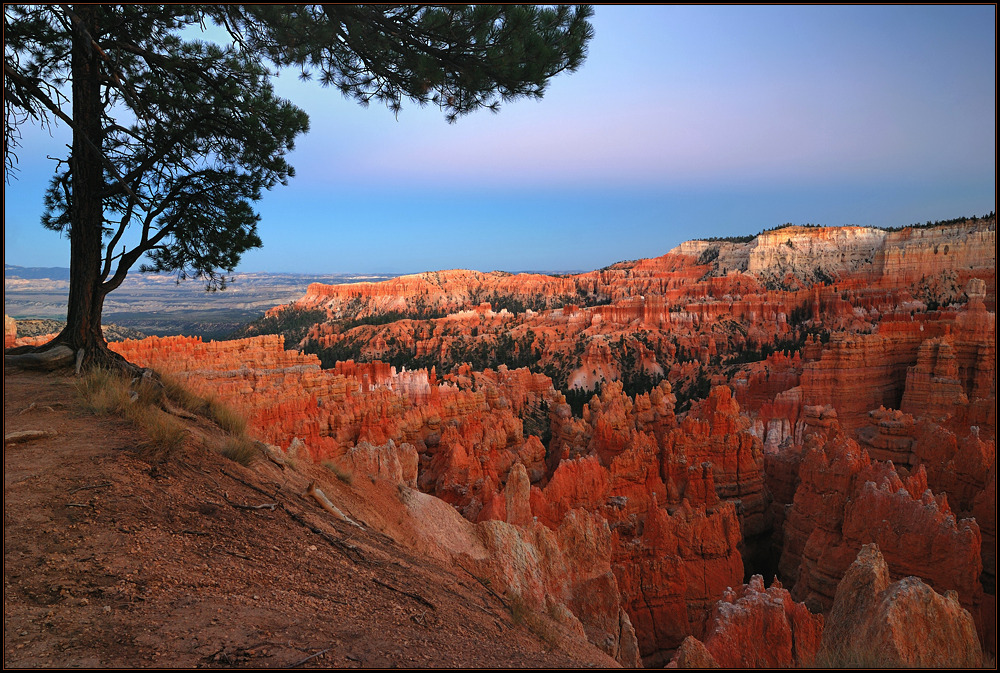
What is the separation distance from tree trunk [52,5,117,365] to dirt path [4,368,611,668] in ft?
6.73

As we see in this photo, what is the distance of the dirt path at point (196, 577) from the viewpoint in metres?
2.75

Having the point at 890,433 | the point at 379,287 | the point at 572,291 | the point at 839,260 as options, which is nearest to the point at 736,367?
the point at 890,433

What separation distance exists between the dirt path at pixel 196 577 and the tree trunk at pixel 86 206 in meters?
2.05

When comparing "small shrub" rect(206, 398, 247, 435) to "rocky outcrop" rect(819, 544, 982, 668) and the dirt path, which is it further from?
"rocky outcrop" rect(819, 544, 982, 668)

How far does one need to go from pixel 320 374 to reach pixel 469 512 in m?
15.2

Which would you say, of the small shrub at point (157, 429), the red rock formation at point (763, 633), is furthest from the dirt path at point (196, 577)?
the red rock formation at point (763, 633)

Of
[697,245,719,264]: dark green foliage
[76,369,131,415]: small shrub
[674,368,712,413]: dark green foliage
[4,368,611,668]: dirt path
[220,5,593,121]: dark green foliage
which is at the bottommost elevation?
[674,368,712,413]: dark green foliage

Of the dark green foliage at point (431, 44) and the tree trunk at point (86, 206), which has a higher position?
the dark green foliage at point (431, 44)

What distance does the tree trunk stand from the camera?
6.93 meters

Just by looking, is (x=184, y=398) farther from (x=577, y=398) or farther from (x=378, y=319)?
(x=378, y=319)

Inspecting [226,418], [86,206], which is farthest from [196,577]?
[86,206]

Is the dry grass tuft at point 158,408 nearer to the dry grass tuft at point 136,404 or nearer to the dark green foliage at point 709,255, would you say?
the dry grass tuft at point 136,404

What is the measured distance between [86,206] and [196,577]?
20.1ft

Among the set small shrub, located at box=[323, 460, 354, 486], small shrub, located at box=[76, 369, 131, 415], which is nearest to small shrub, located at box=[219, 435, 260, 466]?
small shrub, located at box=[76, 369, 131, 415]
